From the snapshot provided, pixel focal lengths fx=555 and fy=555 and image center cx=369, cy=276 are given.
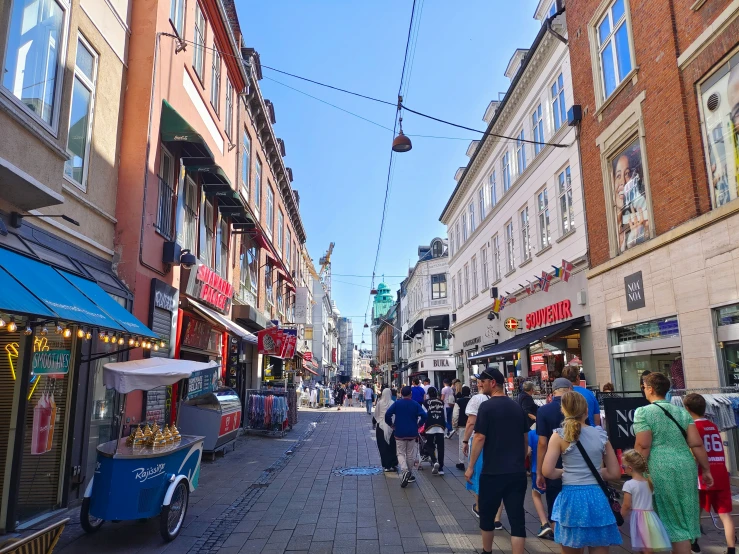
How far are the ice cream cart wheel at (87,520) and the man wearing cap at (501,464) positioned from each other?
4.08 m

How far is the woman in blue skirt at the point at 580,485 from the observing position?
13.1 feet

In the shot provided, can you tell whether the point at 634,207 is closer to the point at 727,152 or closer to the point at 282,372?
A: the point at 727,152

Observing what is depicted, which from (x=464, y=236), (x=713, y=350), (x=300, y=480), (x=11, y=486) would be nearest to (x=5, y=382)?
(x=11, y=486)

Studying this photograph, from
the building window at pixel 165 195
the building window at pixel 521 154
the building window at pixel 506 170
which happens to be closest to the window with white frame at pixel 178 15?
the building window at pixel 165 195

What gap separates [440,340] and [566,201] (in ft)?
94.8

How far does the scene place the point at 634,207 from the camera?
1197 cm

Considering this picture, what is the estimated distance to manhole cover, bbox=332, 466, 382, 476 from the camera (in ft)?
33.6

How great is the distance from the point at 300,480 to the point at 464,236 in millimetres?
21850

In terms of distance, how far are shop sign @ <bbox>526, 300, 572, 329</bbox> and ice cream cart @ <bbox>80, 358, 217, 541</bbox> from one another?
11168 mm

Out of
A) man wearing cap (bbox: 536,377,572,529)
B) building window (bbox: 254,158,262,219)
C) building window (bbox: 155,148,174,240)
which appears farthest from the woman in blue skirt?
building window (bbox: 254,158,262,219)

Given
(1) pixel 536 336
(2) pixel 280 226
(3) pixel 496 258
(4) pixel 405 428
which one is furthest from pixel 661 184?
(2) pixel 280 226

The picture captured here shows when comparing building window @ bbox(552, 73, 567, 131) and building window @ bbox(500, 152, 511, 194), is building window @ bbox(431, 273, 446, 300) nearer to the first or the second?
building window @ bbox(500, 152, 511, 194)

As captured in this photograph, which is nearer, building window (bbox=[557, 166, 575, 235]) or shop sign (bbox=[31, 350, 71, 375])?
shop sign (bbox=[31, 350, 71, 375])

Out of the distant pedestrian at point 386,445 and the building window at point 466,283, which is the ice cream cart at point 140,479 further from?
the building window at point 466,283
